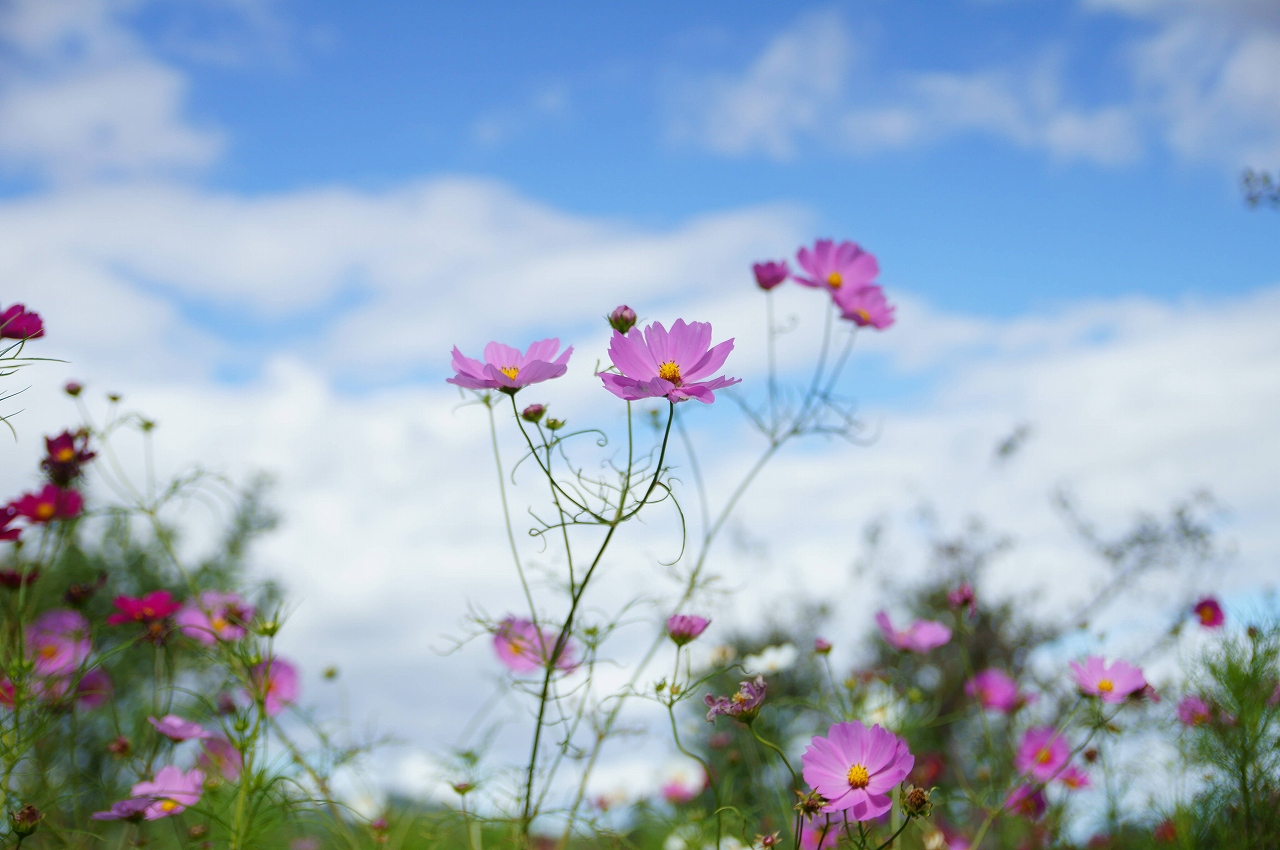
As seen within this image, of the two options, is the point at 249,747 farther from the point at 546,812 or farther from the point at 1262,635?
the point at 1262,635

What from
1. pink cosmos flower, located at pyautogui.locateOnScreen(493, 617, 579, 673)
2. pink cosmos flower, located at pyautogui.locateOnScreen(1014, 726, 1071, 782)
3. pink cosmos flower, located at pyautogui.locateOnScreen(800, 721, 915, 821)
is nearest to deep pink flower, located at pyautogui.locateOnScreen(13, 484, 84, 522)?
pink cosmos flower, located at pyautogui.locateOnScreen(493, 617, 579, 673)

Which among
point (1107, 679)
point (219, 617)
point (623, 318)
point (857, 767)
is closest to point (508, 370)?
point (623, 318)

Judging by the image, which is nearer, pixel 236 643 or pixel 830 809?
pixel 830 809

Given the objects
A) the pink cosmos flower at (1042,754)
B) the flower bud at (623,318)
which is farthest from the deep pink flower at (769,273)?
the pink cosmos flower at (1042,754)

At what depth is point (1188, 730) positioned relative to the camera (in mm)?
1941

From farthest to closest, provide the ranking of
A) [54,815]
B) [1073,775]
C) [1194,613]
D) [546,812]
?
[1194,613], [1073,775], [54,815], [546,812]

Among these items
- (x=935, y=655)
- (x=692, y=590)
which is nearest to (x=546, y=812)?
(x=692, y=590)

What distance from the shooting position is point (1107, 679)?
5.20ft

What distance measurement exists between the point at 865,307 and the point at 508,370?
3.00ft

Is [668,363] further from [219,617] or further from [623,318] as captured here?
[219,617]

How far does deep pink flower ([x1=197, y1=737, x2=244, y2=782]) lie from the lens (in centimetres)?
172

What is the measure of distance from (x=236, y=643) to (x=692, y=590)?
79 cm

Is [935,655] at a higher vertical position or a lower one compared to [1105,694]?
higher

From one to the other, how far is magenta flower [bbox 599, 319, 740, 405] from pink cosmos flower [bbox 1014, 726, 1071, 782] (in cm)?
122
